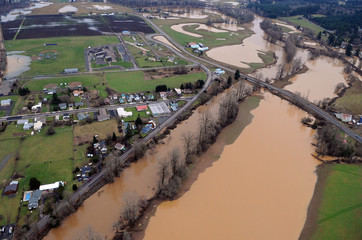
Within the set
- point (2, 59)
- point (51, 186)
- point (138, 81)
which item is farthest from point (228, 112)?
point (2, 59)

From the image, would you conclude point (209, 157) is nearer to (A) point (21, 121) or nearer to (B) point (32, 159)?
(B) point (32, 159)

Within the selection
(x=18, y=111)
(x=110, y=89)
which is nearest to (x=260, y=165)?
(x=110, y=89)

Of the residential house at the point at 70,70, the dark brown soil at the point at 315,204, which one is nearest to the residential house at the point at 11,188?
the dark brown soil at the point at 315,204

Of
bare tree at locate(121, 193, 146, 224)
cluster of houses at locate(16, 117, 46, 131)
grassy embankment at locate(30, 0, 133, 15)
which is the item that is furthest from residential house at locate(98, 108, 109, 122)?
grassy embankment at locate(30, 0, 133, 15)

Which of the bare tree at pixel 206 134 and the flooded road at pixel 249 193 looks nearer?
the flooded road at pixel 249 193

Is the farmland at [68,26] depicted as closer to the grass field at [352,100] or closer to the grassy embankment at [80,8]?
the grassy embankment at [80,8]

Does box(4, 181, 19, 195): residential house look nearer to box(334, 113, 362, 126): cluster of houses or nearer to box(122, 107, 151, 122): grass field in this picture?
box(122, 107, 151, 122): grass field
